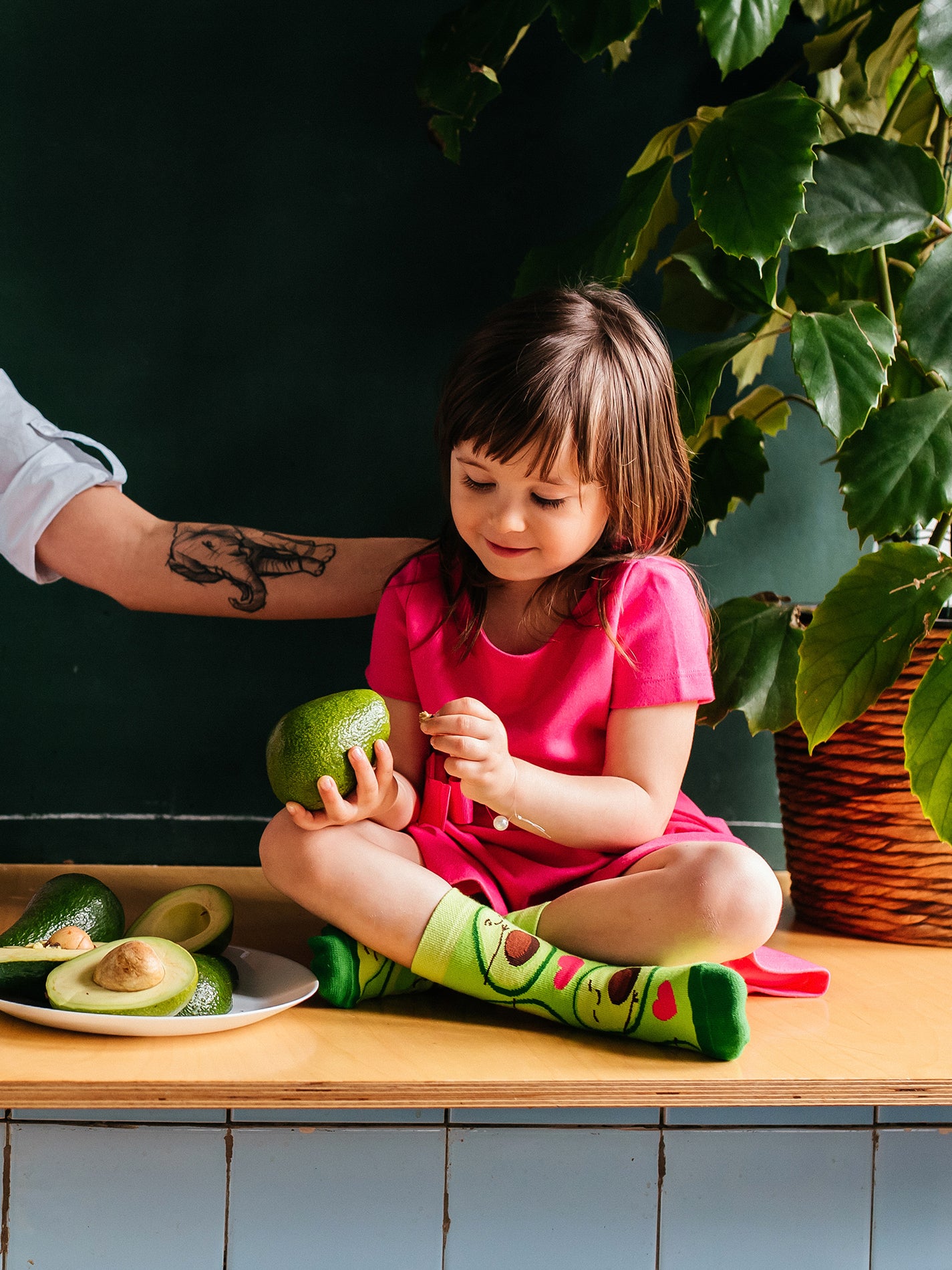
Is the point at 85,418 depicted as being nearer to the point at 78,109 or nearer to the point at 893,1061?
the point at 78,109

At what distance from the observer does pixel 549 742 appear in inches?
40.5

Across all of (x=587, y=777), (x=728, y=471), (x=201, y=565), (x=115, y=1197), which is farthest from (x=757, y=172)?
(x=115, y=1197)

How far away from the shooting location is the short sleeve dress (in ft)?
3.32

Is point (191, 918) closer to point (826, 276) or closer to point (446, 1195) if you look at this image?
point (446, 1195)

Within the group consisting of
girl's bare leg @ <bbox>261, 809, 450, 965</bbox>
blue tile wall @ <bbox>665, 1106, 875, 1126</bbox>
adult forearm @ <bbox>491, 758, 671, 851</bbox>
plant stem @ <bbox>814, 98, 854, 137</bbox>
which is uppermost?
plant stem @ <bbox>814, 98, 854, 137</bbox>

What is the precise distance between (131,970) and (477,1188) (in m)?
0.34

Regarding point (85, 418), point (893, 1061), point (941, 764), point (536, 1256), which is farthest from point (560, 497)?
point (85, 418)

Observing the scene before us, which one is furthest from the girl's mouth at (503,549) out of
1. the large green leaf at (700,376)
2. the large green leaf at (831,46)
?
the large green leaf at (831,46)

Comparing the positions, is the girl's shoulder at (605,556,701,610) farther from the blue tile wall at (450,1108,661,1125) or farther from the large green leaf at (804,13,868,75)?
the large green leaf at (804,13,868,75)

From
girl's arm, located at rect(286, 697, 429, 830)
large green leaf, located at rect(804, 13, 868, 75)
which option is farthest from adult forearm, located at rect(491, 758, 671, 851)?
large green leaf, located at rect(804, 13, 868, 75)

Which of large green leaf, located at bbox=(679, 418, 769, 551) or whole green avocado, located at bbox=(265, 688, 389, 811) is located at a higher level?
large green leaf, located at bbox=(679, 418, 769, 551)

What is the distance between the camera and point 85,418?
1.37 meters

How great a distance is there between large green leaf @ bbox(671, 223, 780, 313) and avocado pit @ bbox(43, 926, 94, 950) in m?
0.82

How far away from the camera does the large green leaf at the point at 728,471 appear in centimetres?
121
